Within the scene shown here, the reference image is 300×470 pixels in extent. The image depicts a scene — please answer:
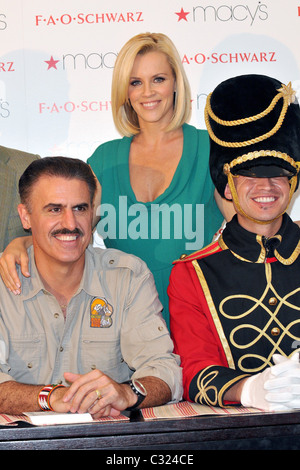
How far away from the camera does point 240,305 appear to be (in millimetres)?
2656

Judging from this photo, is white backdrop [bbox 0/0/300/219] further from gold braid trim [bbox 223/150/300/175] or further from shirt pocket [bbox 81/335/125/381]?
shirt pocket [bbox 81/335/125/381]

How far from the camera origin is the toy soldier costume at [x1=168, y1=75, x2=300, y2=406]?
262 centimetres

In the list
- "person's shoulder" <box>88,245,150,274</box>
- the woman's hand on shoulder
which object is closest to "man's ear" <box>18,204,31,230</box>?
the woman's hand on shoulder

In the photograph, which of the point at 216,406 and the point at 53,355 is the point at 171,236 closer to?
the point at 53,355

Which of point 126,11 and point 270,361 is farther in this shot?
point 126,11

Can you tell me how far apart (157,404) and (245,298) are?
0.53 metres

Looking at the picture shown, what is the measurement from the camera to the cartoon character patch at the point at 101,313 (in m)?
2.78

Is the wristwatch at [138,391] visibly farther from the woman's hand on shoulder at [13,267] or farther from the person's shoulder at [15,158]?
the person's shoulder at [15,158]

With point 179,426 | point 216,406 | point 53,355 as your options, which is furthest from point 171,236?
point 179,426

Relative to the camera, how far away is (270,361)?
2.62 m

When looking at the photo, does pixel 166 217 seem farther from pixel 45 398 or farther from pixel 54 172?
pixel 45 398

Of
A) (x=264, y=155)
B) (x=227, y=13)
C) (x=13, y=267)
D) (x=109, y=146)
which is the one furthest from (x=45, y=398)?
(x=227, y=13)

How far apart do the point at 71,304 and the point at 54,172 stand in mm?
535

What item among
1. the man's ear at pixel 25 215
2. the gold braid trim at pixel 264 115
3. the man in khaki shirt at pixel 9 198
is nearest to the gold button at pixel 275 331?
the gold braid trim at pixel 264 115
